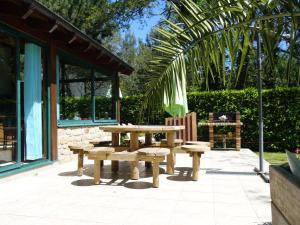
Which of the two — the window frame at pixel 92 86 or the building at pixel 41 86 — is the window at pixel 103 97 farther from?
the building at pixel 41 86

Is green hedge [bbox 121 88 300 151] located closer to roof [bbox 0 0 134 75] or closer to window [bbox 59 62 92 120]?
window [bbox 59 62 92 120]

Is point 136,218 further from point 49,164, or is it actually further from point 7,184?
point 49,164

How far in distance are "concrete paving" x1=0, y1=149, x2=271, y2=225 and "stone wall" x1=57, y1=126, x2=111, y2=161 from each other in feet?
3.21

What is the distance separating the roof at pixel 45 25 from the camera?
4.72 meters

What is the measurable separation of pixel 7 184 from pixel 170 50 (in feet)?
11.5

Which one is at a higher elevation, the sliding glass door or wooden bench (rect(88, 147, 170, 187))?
the sliding glass door

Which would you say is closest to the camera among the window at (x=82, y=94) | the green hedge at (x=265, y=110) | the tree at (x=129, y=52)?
the window at (x=82, y=94)

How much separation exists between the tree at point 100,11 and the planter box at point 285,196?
16.2 meters

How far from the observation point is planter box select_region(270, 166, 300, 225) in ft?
5.19

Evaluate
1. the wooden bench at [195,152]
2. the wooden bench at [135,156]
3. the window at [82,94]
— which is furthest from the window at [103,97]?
the wooden bench at [195,152]

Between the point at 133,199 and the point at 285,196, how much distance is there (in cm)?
228

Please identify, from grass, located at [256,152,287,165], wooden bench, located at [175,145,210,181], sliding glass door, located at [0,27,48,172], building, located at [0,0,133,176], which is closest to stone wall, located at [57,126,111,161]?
building, located at [0,0,133,176]

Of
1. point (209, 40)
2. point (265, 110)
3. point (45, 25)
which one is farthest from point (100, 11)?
point (209, 40)

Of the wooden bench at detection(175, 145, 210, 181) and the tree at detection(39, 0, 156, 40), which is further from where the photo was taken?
the tree at detection(39, 0, 156, 40)
